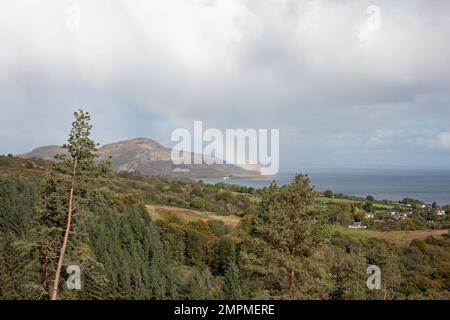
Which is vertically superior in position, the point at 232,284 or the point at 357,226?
the point at 232,284

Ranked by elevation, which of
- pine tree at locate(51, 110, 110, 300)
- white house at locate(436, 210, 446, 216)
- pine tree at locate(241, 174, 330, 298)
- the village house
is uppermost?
pine tree at locate(51, 110, 110, 300)

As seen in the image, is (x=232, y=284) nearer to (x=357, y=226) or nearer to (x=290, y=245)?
(x=290, y=245)

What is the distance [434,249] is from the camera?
76.2 meters

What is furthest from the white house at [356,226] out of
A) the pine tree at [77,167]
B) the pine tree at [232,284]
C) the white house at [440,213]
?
the pine tree at [77,167]

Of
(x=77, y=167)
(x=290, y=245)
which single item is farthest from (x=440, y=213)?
(x=77, y=167)

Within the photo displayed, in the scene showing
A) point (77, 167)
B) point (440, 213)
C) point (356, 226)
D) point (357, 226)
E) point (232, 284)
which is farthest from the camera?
point (440, 213)

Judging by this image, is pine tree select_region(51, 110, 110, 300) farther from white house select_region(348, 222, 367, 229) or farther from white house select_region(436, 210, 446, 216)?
white house select_region(436, 210, 446, 216)

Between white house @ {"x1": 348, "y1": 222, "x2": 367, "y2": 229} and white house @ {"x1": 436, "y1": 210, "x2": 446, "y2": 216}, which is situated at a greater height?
white house @ {"x1": 436, "y1": 210, "x2": 446, "y2": 216}

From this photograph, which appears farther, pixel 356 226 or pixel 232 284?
pixel 356 226

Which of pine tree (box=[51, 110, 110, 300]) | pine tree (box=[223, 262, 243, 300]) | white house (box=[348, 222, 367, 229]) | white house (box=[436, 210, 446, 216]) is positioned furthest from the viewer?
white house (box=[436, 210, 446, 216])

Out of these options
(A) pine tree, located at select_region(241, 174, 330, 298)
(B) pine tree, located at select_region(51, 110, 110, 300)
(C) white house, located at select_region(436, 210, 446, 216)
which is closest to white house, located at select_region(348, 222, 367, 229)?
(C) white house, located at select_region(436, 210, 446, 216)

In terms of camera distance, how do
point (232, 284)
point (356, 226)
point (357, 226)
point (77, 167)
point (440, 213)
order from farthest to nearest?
point (440, 213) < point (357, 226) < point (356, 226) < point (232, 284) < point (77, 167)
